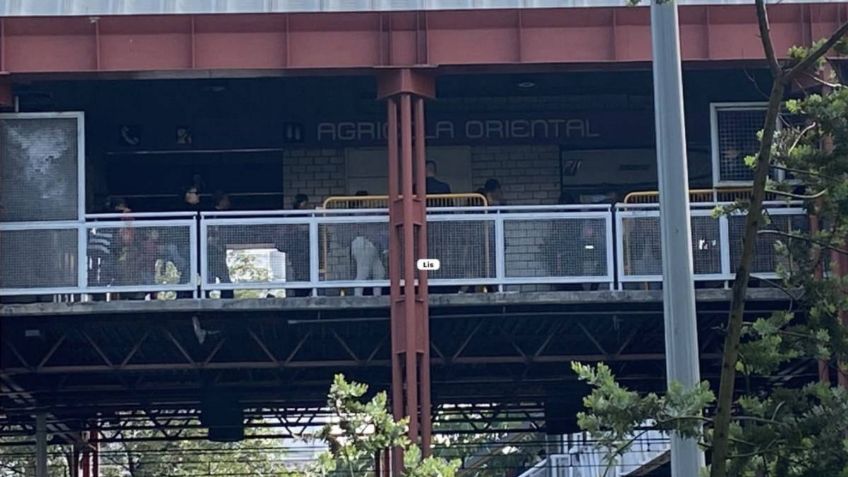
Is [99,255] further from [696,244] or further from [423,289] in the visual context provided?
[696,244]

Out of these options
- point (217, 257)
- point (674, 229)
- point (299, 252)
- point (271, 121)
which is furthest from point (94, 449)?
point (674, 229)

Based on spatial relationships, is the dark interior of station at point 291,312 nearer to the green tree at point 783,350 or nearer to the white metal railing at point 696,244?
the white metal railing at point 696,244

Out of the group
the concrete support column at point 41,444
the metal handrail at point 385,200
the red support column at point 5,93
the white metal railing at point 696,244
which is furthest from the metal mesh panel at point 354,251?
the concrete support column at point 41,444

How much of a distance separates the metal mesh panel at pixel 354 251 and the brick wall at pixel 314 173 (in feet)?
19.8

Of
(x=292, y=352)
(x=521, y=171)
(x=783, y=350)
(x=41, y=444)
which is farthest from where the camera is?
(x=41, y=444)

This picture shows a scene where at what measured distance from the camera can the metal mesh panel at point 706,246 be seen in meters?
22.6

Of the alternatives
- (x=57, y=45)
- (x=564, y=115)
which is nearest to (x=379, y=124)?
(x=564, y=115)

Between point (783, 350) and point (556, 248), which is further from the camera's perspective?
point (556, 248)

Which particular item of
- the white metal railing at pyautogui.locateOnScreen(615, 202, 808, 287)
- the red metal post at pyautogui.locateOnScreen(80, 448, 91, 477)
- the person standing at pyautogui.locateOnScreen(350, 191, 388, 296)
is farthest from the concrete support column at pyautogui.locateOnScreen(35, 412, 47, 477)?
the white metal railing at pyautogui.locateOnScreen(615, 202, 808, 287)

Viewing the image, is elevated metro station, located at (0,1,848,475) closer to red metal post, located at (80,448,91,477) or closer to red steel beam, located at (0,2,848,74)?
red steel beam, located at (0,2,848,74)

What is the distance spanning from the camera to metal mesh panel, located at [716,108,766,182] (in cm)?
2391

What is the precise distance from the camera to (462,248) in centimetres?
2264

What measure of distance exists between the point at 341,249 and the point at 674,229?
35.0ft

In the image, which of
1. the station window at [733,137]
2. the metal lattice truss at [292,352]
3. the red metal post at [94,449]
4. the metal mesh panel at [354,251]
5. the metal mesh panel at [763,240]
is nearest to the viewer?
the metal mesh panel at [763,240]
